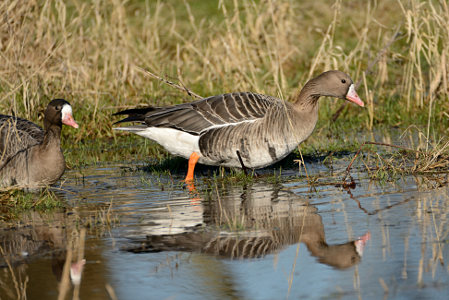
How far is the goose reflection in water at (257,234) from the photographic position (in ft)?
16.5

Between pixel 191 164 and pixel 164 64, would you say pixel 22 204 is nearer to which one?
pixel 191 164

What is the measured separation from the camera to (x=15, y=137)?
26.0ft


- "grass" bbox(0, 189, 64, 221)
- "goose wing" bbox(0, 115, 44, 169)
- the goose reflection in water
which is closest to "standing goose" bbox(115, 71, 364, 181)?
"goose wing" bbox(0, 115, 44, 169)

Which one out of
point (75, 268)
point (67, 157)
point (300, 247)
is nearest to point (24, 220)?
point (75, 268)

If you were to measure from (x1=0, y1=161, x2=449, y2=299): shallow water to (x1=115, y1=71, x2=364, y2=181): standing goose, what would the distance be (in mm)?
783

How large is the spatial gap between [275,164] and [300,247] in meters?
4.04

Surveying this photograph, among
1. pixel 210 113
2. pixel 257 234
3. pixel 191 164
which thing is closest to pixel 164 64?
pixel 210 113

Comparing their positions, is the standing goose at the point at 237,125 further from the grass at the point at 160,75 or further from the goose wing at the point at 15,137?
the goose wing at the point at 15,137

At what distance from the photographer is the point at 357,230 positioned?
5453 mm

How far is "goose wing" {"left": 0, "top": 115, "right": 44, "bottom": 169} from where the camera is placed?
301 inches

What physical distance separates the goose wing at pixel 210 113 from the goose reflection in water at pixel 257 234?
66.6 inches

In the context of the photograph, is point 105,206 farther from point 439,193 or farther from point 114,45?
point 114,45

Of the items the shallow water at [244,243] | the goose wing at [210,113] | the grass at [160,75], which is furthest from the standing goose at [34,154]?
the grass at [160,75]

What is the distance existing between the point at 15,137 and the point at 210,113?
2299mm
